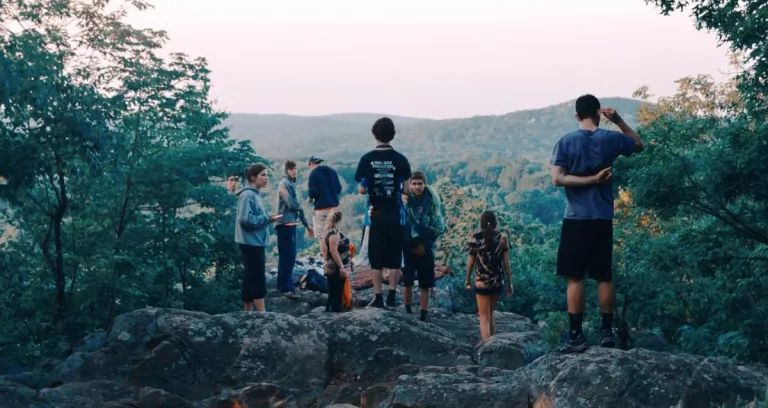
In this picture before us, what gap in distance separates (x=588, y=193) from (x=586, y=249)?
1.26ft

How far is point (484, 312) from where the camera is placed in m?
8.95

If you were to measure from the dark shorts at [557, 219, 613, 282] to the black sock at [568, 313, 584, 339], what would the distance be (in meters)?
0.28

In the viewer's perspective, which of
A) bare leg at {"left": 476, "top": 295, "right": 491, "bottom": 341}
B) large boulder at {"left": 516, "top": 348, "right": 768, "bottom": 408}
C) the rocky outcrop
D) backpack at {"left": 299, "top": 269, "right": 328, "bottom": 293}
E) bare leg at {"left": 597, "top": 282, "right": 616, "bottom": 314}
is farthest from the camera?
backpack at {"left": 299, "top": 269, "right": 328, "bottom": 293}

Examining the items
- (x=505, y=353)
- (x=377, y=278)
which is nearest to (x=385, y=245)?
(x=377, y=278)

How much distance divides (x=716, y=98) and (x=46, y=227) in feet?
108

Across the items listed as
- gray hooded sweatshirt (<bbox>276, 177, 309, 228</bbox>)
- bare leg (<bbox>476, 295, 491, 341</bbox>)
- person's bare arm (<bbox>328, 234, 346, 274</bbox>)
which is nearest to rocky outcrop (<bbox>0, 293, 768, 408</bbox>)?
bare leg (<bbox>476, 295, 491, 341</bbox>)

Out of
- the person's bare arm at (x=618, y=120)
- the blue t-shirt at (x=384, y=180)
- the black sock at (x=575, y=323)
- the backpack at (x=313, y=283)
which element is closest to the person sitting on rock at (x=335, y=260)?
the blue t-shirt at (x=384, y=180)

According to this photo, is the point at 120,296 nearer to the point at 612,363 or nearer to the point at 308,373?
the point at 308,373

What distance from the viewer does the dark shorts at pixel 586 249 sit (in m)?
5.88

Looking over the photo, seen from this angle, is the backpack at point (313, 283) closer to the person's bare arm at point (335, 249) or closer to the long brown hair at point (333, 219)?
the person's bare arm at point (335, 249)

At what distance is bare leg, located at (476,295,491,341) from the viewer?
8859mm

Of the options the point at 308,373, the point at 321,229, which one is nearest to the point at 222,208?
the point at 321,229

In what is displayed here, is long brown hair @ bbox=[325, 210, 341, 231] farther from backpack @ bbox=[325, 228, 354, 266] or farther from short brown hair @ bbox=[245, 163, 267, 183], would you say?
short brown hair @ bbox=[245, 163, 267, 183]

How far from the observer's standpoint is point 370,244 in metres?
9.00
